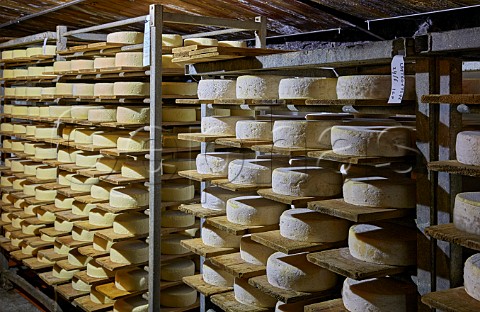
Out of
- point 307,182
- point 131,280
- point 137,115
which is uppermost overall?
point 137,115

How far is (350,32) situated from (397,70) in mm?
2020

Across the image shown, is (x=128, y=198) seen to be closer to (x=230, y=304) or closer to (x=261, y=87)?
(x=230, y=304)

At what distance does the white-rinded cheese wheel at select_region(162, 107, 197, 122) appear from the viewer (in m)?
4.31

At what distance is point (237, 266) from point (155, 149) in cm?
103

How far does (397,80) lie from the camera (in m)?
2.42

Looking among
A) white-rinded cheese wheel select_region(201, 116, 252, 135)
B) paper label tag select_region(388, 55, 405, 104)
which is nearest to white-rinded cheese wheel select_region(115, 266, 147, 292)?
white-rinded cheese wheel select_region(201, 116, 252, 135)

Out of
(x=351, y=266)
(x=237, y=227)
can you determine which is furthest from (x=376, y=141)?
(x=237, y=227)

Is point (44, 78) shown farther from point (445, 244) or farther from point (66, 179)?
point (445, 244)

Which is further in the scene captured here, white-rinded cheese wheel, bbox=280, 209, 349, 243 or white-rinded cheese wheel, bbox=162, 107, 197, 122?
white-rinded cheese wheel, bbox=162, 107, 197, 122

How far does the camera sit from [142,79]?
5.16m

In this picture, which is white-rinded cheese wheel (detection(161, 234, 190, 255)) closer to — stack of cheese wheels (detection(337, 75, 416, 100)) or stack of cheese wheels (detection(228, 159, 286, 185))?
stack of cheese wheels (detection(228, 159, 286, 185))

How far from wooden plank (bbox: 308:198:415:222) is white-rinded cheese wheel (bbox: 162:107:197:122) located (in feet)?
6.01

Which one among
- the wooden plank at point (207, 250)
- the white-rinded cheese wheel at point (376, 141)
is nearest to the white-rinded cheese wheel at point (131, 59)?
the wooden plank at point (207, 250)

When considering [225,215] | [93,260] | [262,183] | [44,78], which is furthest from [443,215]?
[44,78]
